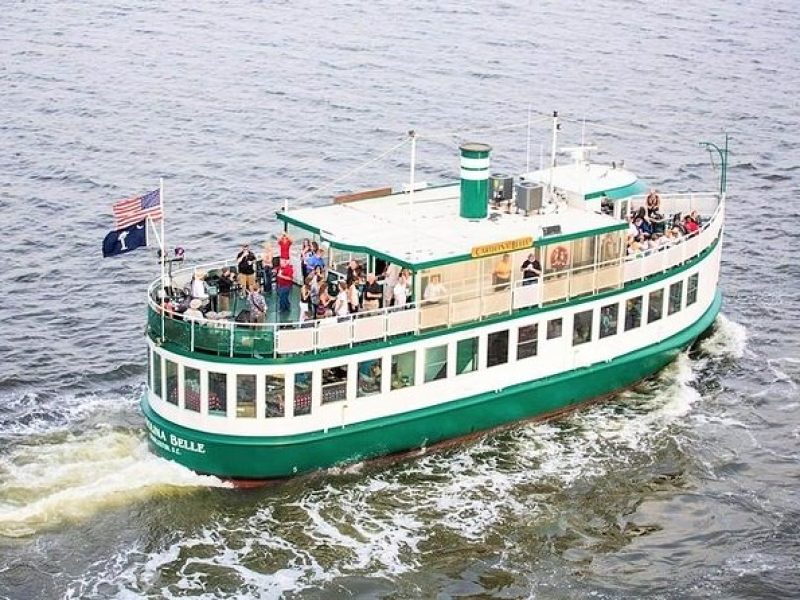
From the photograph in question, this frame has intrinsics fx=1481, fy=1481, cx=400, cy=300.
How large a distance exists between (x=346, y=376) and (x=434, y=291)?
3.29 m

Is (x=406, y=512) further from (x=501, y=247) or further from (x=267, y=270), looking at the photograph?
(x=267, y=270)

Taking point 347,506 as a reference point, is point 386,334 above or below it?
above

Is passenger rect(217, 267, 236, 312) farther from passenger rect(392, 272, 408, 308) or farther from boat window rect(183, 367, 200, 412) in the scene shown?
passenger rect(392, 272, 408, 308)

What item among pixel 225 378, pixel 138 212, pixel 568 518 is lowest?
pixel 568 518

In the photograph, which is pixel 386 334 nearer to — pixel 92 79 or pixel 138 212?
pixel 138 212

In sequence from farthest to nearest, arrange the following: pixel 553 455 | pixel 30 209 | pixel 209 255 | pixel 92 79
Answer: pixel 92 79 → pixel 30 209 → pixel 209 255 → pixel 553 455

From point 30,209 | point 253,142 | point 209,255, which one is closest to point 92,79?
point 253,142

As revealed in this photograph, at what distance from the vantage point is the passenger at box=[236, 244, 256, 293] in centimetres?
3959

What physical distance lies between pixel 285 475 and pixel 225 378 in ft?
10.0

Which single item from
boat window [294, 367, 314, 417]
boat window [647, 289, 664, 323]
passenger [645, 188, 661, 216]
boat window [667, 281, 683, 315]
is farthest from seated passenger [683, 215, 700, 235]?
boat window [294, 367, 314, 417]

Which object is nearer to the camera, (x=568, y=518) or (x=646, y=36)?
(x=568, y=518)

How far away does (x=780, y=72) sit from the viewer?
80.4 meters

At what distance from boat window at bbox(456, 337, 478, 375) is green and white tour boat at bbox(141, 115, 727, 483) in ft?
0.16

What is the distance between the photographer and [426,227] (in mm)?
40500
